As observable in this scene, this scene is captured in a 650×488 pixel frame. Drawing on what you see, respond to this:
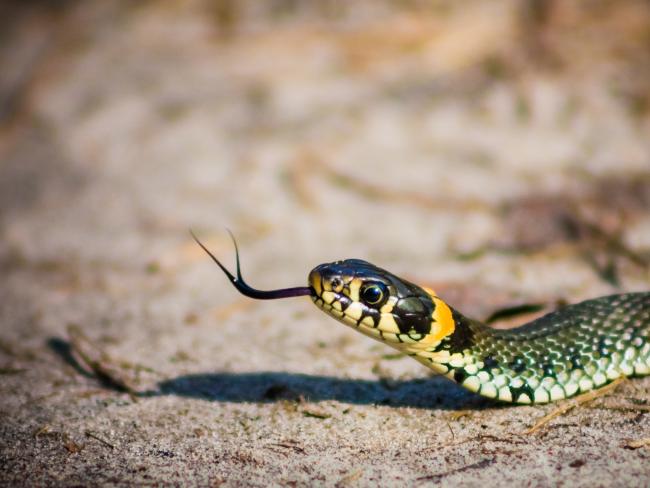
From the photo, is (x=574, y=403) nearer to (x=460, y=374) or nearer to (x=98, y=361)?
(x=460, y=374)

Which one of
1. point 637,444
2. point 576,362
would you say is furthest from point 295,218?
point 637,444

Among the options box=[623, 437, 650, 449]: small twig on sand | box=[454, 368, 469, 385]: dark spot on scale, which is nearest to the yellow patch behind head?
box=[454, 368, 469, 385]: dark spot on scale

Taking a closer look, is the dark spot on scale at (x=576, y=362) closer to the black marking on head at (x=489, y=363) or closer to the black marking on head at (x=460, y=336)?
the black marking on head at (x=489, y=363)

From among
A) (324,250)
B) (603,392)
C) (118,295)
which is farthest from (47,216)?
(603,392)

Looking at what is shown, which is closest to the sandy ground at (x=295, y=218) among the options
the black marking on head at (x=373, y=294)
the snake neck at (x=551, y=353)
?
the snake neck at (x=551, y=353)

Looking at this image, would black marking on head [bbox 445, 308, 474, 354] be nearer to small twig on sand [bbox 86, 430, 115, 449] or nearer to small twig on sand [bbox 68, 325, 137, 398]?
small twig on sand [bbox 86, 430, 115, 449]

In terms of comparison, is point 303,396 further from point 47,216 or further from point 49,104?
point 49,104
